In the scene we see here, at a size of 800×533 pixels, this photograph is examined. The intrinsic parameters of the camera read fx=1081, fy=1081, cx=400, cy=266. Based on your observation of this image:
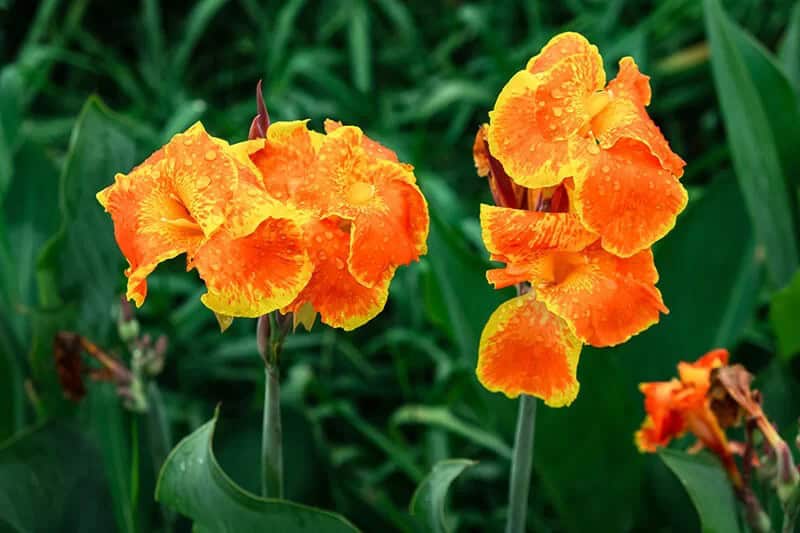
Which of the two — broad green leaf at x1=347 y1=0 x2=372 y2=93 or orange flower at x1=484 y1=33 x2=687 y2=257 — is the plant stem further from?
broad green leaf at x1=347 y1=0 x2=372 y2=93

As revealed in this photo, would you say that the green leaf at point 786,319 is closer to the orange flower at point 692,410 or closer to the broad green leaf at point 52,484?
the orange flower at point 692,410

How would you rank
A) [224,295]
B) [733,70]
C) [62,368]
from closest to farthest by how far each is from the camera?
[224,295] → [62,368] → [733,70]

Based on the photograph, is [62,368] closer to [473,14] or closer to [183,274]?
[183,274]

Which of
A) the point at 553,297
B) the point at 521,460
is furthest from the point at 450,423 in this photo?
the point at 553,297

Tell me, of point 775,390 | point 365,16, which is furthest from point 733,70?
point 365,16

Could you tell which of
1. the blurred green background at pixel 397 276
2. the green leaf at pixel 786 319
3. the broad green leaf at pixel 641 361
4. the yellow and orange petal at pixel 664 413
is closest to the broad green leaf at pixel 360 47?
the blurred green background at pixel 397 276

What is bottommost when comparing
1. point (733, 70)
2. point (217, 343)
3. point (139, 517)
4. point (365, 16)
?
point (217, 343)
